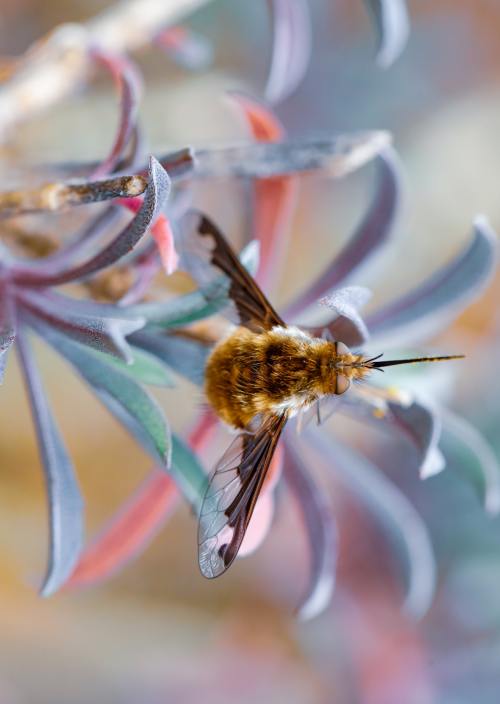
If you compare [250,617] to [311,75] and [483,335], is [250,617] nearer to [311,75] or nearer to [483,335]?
[483,335]

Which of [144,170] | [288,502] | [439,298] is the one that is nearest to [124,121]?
[144,170]

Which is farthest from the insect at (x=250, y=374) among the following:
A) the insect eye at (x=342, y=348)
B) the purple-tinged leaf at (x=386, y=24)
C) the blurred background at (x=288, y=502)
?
the blurred background at (x=288, y=502)

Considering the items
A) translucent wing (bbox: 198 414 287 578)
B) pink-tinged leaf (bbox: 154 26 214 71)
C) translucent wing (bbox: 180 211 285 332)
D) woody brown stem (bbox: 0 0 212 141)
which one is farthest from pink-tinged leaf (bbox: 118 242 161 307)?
pink-tinged leaf (bbox: 154 26 214 71)

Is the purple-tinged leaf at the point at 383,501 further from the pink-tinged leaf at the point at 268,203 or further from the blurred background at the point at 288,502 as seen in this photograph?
the blurred background at the point at 288,502

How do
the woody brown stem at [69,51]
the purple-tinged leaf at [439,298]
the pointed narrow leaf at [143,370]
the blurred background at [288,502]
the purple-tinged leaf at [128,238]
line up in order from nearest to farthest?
the purple-tinged leaf at [128,238], the pointed narrow leaf at [143,370], the purple-tinged leaf at [439,298], the woody brown stem at [69,51], the blurred background at [288,502]

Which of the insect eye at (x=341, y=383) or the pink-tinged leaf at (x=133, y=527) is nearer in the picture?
the insect eye at (x=341, y=383)

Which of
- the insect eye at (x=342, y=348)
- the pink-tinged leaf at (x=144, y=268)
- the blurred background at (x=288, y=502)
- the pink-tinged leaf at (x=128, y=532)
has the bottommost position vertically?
the blurred background at (x=288, y=502)

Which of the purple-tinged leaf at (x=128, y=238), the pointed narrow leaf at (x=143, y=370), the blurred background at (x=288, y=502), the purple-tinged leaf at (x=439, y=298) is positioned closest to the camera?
the purple-tinged leaf at (x=128, y=238)

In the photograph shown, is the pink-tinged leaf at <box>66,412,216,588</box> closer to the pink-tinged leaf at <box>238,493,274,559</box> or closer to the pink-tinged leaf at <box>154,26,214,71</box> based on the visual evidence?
the pink-tinged leaf at <box>238,493,274,559</box>
